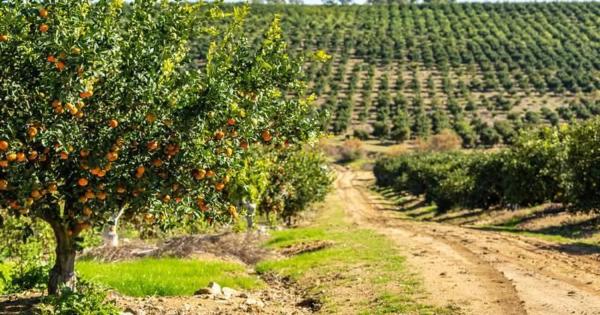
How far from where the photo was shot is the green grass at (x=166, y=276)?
14.5 m

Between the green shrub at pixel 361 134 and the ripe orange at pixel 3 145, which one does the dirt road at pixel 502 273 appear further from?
the green shrub at pixel 361 134

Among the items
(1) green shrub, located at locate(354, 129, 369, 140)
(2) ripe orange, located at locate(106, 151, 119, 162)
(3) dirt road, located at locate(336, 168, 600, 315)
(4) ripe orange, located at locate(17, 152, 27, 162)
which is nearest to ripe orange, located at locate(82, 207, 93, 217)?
(2) ripe orange, located at locate(106, 151, 119, 162)

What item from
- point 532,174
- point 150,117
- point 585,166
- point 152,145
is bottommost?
point 532,174

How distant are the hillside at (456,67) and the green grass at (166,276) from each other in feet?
285

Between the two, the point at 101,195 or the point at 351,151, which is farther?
the point at 351,151

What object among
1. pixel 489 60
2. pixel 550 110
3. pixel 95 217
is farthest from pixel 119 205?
pixel 489 60

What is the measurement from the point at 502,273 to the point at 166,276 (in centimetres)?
905

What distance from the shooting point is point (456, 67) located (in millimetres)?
142375

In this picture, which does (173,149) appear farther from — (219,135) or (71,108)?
(71,108)

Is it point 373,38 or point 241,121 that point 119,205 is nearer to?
point 241,121

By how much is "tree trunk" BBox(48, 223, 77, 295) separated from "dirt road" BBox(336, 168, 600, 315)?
7.52 metres

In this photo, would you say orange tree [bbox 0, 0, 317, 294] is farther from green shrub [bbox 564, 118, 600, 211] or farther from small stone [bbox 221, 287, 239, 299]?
green shrub [bbox 564, 118, 600, 211]

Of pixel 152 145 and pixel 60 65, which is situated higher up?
pixel 60 65

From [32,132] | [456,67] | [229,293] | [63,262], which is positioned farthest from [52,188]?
[456,67]
